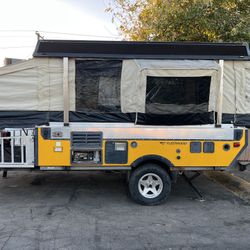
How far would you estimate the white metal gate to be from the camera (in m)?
6.11

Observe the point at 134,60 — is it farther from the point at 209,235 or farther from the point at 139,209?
the point at 209,235

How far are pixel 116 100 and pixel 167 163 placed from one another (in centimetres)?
148

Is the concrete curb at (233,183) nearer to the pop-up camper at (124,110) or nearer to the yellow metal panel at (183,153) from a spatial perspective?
the yellow metal panel at (183,153)

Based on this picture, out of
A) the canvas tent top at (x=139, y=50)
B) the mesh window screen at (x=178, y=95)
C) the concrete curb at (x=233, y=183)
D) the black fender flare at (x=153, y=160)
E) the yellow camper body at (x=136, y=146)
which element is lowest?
the concrete curb at (x=233, y=183)

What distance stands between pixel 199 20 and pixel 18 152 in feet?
19.7

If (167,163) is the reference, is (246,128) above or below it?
above

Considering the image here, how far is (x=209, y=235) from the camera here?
16.3ft

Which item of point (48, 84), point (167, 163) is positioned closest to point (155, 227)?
point (167, 163)

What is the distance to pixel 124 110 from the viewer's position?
6227 millimetres

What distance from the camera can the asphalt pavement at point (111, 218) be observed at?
467 cm

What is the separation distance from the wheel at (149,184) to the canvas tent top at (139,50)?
2063 mm

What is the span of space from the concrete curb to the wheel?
1.80 m

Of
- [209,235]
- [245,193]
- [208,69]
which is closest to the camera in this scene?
[209,235]

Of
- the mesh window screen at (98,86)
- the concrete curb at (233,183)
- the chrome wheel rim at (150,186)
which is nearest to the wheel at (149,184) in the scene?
the chrome wheel rim at (150,186)
